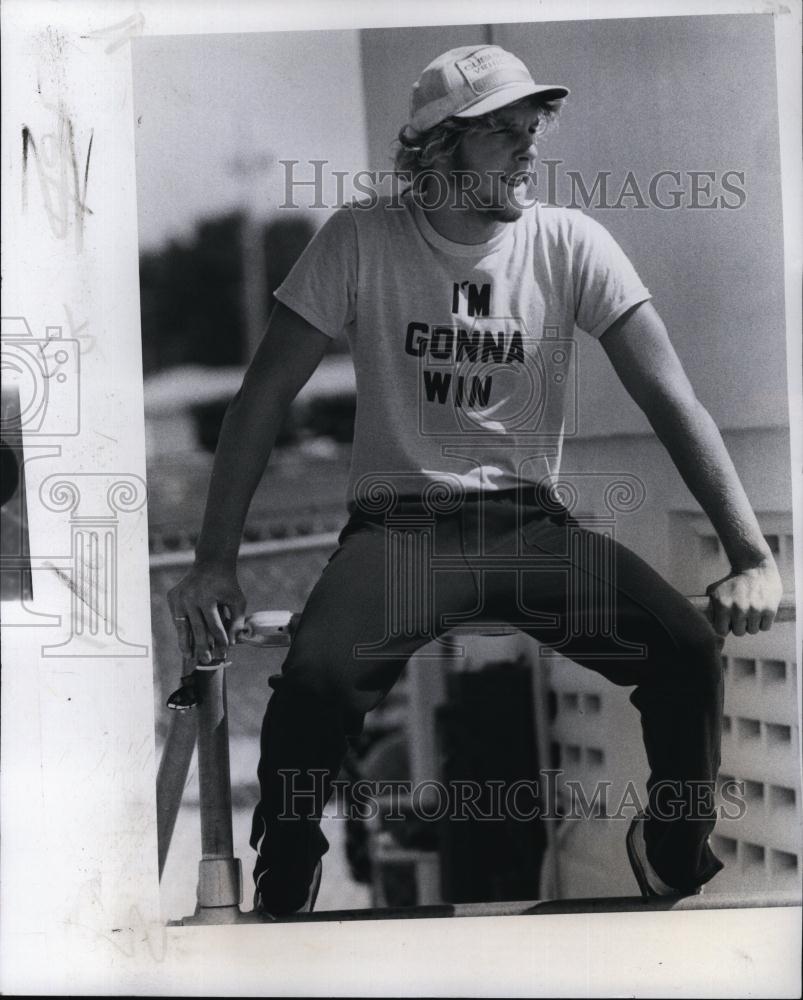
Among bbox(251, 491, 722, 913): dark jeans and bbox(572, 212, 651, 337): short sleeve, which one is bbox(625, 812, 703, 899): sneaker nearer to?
bbox(251, 491, 722, 913): dark jeans

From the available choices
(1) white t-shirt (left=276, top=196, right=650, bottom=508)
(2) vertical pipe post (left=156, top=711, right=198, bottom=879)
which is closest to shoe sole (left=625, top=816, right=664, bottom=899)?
(1) white t-shirt (left=276, top=196, right=650, bottom=508)

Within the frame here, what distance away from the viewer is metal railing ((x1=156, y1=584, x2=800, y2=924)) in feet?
10.9

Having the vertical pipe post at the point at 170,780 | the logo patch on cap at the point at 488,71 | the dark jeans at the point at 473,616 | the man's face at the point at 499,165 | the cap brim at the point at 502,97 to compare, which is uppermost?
the logo patch on cap at the point at 488,71

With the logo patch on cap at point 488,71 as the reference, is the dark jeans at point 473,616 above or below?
below

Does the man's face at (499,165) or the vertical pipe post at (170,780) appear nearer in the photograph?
the man's face at (499,165)

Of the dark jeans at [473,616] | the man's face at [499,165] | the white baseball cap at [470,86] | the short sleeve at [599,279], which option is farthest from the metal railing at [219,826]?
the white baseball cap at [470,86]

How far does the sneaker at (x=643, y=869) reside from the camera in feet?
10.9

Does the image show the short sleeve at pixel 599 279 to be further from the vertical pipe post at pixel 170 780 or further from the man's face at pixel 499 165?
the vertical pipe post at pixel 170 780

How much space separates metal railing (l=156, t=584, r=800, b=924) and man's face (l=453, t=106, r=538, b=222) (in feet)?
3.26

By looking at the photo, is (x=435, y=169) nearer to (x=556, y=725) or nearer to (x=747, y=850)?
(x=556, y=725)

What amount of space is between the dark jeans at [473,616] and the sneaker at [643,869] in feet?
0.86

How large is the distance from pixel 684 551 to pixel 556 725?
57 centimetres

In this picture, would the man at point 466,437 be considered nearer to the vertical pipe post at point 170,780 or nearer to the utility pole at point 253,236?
the utility pole at point 253,236

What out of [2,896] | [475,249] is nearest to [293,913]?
[2,896]
